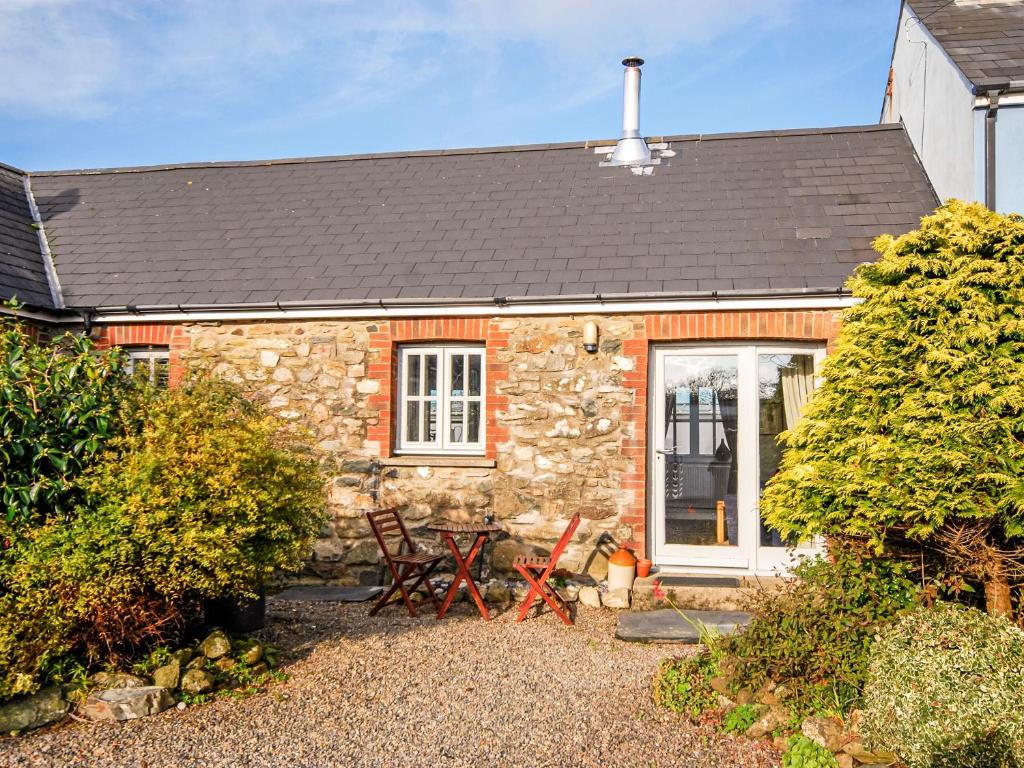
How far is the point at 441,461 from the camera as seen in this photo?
27.9ft

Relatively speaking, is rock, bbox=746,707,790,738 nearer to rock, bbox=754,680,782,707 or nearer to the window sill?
rock, bbox=754,680,782,707

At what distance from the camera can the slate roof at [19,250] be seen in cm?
920

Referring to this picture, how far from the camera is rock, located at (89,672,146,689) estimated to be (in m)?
4.85

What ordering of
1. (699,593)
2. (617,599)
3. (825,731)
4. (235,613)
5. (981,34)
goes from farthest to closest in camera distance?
(981,34)
(617,599)
(699,593)
(235,613)
(825,731)

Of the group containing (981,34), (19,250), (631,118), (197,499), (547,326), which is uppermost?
(981,34)

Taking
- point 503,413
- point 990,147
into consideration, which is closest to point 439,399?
point 503,413

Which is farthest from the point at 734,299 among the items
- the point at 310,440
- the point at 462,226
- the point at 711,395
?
the point at 310,440

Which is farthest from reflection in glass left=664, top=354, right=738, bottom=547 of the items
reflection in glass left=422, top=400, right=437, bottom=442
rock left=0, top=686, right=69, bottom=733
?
rock left=0, top=686, right=69, bottom=733

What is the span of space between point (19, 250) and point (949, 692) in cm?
1085

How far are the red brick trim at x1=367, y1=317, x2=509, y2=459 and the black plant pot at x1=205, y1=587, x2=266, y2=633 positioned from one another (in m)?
2.76

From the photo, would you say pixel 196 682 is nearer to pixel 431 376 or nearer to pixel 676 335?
pixel 431 376

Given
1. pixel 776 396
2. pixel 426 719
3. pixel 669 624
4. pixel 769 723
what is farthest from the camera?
pixel 776 396

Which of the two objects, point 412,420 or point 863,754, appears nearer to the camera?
point 863,754

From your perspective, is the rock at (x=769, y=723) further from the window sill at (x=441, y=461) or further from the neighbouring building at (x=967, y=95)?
the neighbouring building at (x=967, y=95)
